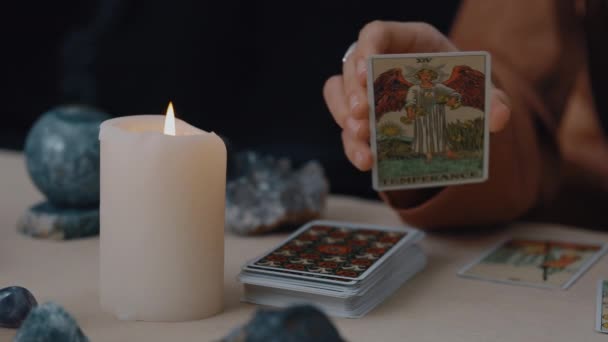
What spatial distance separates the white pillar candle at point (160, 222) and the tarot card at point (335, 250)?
10 centimetres

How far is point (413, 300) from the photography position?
0.86 meters

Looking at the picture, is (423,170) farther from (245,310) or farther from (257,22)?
(257,22)

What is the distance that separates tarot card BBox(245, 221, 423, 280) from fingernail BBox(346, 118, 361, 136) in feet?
0.44

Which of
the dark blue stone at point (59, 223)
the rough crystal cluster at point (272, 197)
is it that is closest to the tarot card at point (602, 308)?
the rough crystal cluster at point (272, 197)

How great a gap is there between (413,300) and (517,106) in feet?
1.81

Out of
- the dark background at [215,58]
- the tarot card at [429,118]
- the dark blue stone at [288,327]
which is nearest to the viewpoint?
the dark blue stone at [288,327]

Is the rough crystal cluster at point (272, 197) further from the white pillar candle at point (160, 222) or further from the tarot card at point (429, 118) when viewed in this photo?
the white pillar candle at point (160, 222)

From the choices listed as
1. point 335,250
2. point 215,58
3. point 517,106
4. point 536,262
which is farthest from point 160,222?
point 215,58

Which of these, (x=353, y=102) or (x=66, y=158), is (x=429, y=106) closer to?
(x=353, y=102)

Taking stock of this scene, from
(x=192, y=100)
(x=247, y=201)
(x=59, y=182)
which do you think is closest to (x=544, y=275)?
(x=247, y=201)

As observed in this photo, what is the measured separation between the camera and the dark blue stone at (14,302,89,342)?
631 millimetres

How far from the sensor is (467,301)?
2.82ft

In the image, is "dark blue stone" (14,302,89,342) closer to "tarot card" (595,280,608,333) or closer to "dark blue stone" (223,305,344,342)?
"dark blue stone" (223,305,344,342)

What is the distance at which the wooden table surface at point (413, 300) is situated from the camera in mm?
751
